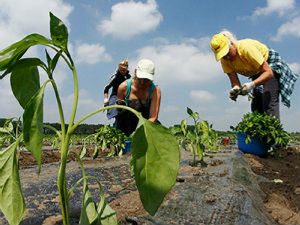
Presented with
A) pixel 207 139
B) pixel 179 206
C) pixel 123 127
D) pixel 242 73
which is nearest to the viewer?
pixel 179 206

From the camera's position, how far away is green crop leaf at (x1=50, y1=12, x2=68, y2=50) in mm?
660

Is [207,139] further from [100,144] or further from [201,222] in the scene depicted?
[100,144]

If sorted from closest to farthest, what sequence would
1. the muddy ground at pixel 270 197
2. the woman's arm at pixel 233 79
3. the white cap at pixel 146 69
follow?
the muddy ground at pixel 270 197 → the white cap at pixel 146 69 → the woman's arm at pixel 233 79

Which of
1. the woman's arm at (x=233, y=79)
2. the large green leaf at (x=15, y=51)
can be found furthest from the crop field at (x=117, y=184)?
the woman's arm at (x=233, y=79)

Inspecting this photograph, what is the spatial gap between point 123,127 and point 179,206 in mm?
2921

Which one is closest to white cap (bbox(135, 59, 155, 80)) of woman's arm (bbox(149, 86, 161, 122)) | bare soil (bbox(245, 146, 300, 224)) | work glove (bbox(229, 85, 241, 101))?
woman's arm (bbox(149, 86, 161, 122))

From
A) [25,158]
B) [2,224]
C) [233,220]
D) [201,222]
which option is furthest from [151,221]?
[25,158]

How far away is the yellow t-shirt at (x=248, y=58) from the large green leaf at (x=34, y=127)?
325 cm

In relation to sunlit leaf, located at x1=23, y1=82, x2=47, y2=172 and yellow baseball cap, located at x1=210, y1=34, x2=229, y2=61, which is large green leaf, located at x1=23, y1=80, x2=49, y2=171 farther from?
yellow baseball cap, located at x1=210, y1=34, x2=229, y2=61

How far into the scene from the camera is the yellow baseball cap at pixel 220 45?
3339mm

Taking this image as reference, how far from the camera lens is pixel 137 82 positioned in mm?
3225

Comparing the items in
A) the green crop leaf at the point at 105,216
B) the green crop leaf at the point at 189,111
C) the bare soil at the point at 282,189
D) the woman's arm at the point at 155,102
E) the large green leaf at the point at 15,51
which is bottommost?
the bare soil at the point at 282,189

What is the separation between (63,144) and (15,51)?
259 mm

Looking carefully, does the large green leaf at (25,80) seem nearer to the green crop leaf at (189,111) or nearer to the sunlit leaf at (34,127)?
the sunlit leaf at (34,127)
